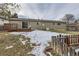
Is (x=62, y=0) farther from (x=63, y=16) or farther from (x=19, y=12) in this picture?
(x=19, y=12)

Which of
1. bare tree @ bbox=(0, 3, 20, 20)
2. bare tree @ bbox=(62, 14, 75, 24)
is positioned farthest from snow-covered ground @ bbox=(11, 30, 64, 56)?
bare tree @ bbox=(0, 3, 20, 20)

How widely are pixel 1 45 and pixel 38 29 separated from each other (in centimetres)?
35

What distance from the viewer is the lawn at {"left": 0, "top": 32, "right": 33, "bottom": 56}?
1363mm

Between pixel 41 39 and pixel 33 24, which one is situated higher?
pixel 33 24

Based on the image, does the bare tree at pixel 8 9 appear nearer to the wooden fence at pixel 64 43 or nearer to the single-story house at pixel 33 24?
the single-story house at pixel 33 24

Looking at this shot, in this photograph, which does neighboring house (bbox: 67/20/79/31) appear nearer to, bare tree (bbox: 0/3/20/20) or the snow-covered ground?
the snow-covered ground

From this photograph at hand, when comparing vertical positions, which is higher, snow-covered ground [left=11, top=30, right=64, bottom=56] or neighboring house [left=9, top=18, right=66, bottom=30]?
neighboring house [left=9, top=18, right=66, bottom=30]

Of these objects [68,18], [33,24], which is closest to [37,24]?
[33,24]

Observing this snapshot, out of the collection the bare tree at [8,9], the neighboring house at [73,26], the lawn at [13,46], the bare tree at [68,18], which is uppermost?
the bare tree at [8,9]

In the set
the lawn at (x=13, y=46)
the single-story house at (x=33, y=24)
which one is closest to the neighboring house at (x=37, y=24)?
the single-story house at (x=33, y=24)

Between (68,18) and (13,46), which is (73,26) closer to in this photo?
(68,18)

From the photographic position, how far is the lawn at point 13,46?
136 centimetres

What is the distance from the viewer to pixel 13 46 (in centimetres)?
137

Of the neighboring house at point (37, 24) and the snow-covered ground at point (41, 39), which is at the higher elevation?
the neighboring house at point (37, 24)
